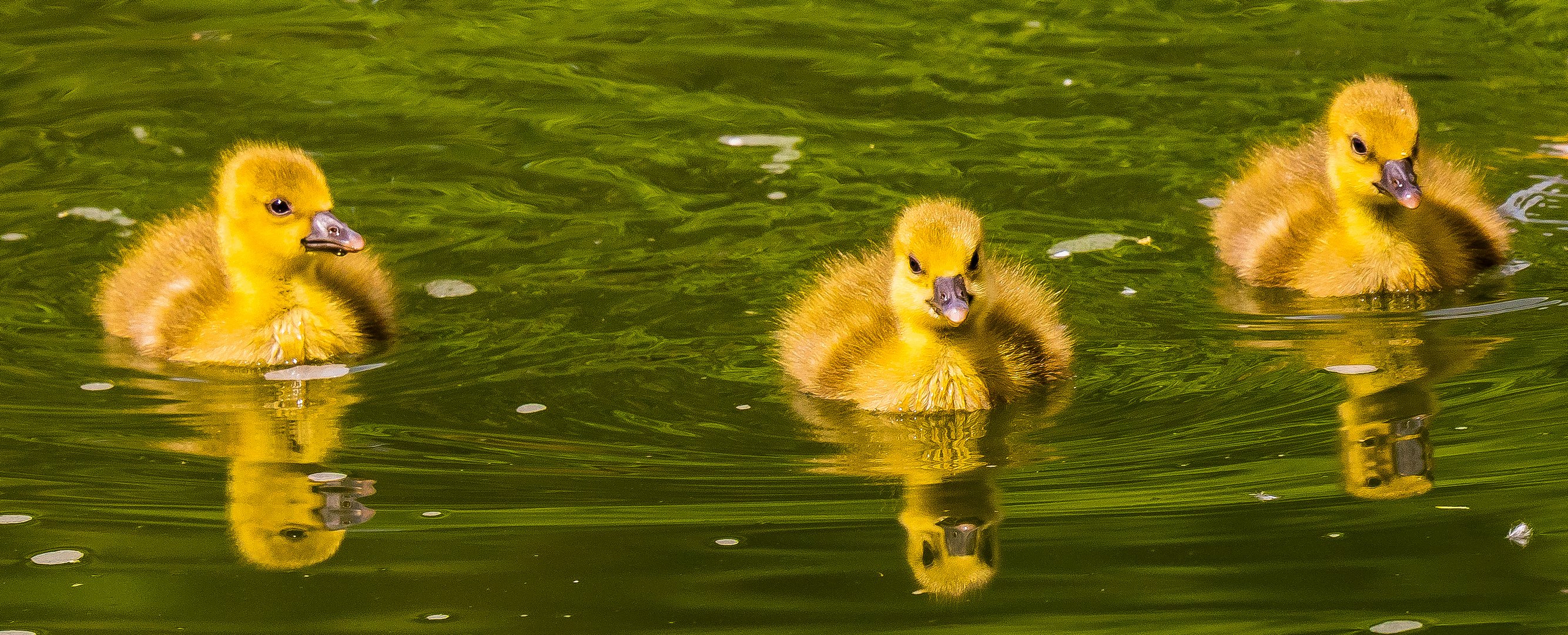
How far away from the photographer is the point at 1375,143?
24.0 ft

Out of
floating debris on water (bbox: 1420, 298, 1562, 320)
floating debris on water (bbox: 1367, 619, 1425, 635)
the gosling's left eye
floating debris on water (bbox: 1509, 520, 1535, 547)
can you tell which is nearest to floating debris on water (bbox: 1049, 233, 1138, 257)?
the gosling's left eye

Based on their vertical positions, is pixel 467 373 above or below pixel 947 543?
A: above

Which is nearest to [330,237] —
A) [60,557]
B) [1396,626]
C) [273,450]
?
[273,450]

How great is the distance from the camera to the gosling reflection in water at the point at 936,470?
4.96m

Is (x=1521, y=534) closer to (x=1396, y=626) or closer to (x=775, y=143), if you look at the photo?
(x=1396, y=626)

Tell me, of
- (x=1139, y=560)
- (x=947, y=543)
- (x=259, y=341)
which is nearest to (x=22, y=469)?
(x=259, y=341)

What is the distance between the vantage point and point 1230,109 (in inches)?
384

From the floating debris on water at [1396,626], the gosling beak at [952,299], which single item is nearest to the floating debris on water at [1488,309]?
the gosling beak at [952,299]

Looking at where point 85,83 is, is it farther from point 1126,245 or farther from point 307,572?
point 307,572

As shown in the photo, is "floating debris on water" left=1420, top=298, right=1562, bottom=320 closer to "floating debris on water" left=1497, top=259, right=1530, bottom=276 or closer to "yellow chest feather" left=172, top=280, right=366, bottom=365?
"floating debris on water" left=1497, top=259, right=1530, bottom=276

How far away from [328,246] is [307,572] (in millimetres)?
2202

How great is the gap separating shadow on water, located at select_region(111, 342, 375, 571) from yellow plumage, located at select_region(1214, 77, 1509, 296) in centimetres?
334

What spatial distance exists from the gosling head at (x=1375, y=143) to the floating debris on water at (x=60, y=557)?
14.4ft

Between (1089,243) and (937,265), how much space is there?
7.27ft
